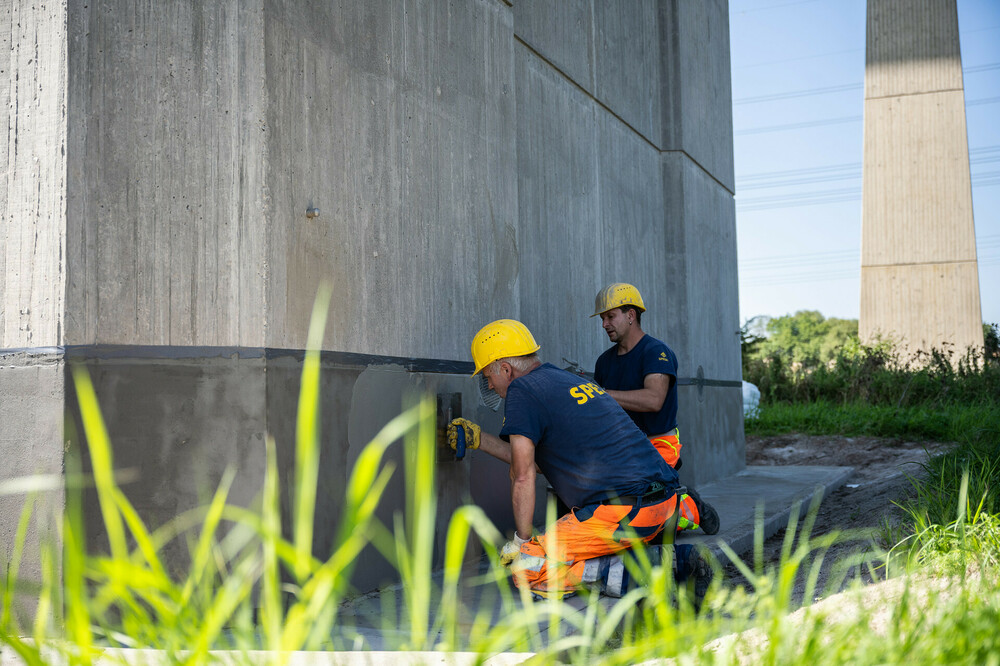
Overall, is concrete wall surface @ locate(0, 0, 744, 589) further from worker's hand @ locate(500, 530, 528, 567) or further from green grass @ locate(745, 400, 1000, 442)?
green grass @ locate(745, 400, 1000, 442)

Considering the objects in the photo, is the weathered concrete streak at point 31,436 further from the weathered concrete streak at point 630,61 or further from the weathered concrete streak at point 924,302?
the weathered concrete streak at point 924,302

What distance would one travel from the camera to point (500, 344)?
4.12 meters

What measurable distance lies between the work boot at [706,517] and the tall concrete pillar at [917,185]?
1556 cm

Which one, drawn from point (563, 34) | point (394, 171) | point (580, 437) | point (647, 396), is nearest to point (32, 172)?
point (394, 171)

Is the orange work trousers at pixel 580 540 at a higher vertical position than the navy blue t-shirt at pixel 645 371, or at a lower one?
lower

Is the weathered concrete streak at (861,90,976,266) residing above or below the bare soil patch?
above

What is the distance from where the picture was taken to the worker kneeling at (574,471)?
3.88 metres

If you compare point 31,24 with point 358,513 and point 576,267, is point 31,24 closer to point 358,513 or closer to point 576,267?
point 358,513

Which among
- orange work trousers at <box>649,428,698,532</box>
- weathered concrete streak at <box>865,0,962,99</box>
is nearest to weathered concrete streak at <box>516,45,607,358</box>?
orange work trousers at <box>649,428,698,532</box>

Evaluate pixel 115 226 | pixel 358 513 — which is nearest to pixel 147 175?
pixel 115 226

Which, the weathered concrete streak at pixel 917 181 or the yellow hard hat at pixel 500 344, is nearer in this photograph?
the yellow hard hat at pixel 500 344

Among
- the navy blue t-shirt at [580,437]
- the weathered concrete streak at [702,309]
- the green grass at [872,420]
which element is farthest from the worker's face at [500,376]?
the green grass at [872,420]

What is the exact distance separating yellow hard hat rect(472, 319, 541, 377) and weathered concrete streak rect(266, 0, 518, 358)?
0.38 meters

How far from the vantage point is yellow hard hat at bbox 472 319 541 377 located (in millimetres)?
4121
